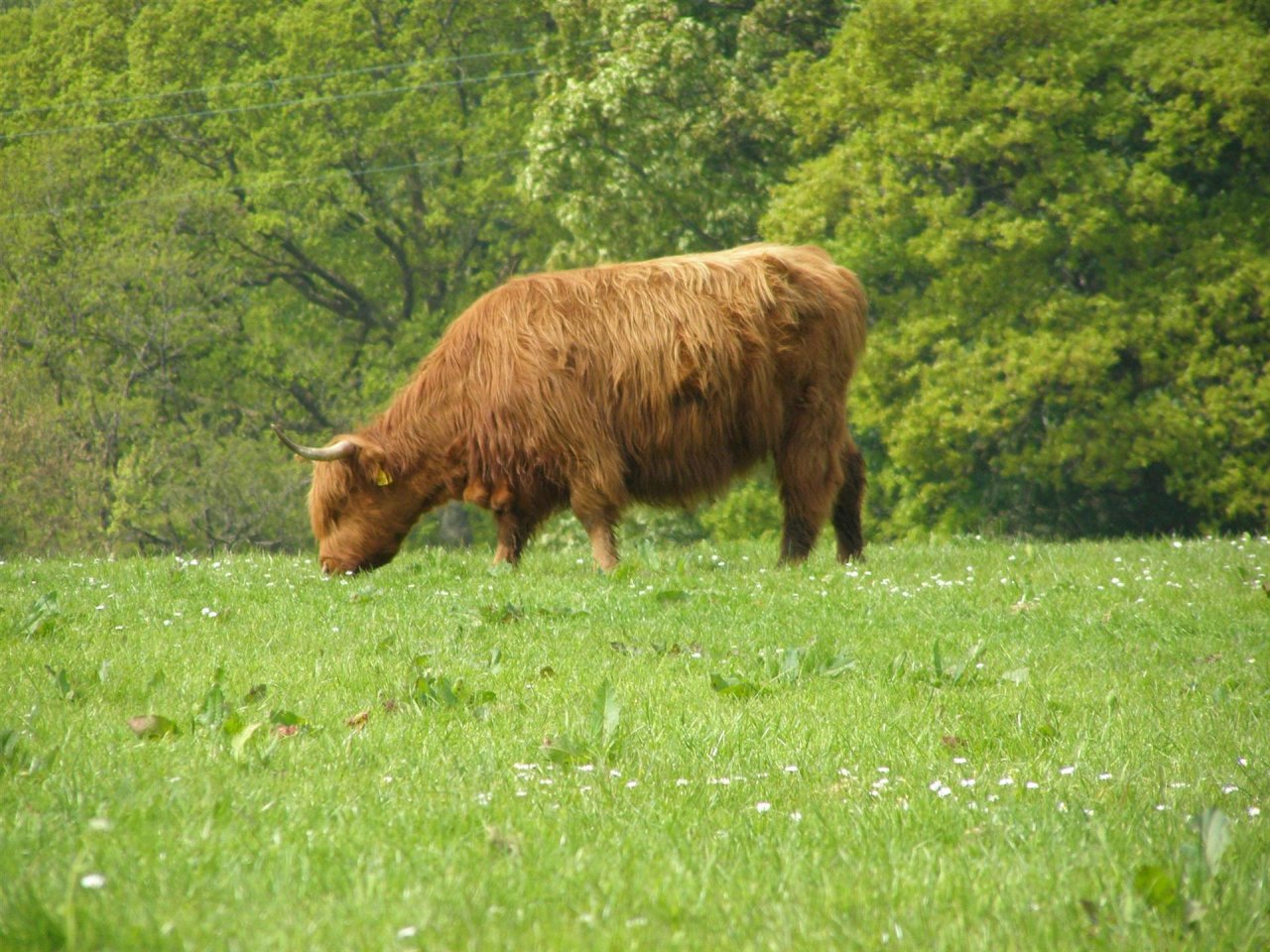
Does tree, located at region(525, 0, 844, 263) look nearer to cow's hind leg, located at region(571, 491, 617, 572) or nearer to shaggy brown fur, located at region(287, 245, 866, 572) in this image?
shaggy brown fur, located at region(287, 245, 866, 572)

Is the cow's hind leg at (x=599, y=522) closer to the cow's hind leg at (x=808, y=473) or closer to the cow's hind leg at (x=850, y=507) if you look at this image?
the cow's hind leg at (x=808, y=473)

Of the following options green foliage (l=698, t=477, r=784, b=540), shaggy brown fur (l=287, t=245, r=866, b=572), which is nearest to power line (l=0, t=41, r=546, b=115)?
green foliage (l=698, t=477, r=784, b=540)

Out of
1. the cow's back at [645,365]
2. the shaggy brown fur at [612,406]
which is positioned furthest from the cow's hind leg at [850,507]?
the cow's back at [645,365]

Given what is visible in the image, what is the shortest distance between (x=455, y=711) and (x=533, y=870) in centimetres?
Result: 207

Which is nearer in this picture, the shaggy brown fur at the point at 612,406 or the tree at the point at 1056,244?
the shaggy brown fur at the point at 612,406

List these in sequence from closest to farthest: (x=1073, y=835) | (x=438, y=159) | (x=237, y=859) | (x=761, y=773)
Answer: (x=237, y=859), (x=1073, y=835), (x=761, y=773), (x=438, y=159)

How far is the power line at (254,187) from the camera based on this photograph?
35.7 meters

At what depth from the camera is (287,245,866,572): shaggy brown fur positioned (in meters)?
10.6

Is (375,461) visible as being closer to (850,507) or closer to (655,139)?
(850,507)

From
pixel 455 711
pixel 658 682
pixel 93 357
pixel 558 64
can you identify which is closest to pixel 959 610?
pixel 658 682

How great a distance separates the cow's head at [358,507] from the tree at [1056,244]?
16.2 meters

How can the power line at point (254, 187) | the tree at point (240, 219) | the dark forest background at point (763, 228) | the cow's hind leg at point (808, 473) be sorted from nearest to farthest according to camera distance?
the cow's hind leg at point (808, 473), the dark forest background at point (763, 228), the tree at point (240, 219), the power line at point (254, 187)

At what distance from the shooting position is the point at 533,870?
11.4ft

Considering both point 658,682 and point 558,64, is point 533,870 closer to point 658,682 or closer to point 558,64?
point 658,682
